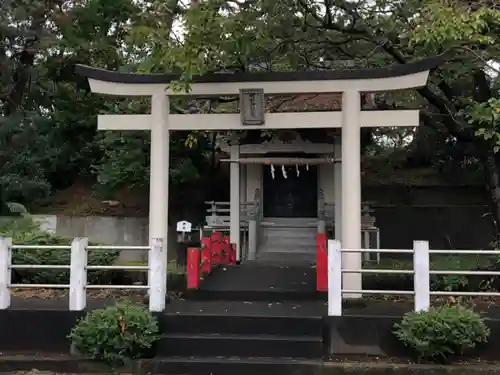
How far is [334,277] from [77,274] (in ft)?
10.4

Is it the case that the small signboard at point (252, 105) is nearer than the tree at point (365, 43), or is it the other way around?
the tree at point (365, 43)

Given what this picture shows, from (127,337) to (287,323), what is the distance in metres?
1.96

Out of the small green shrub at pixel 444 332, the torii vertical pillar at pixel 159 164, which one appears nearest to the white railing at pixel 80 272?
the torii vertical pillar at pixel 159 164

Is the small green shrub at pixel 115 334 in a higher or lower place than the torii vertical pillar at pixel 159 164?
lower

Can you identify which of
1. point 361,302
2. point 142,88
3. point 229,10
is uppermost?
point 229,10

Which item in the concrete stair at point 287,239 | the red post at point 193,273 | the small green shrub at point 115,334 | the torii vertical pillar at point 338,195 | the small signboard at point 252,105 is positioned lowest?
the small green shrub at point 115,334

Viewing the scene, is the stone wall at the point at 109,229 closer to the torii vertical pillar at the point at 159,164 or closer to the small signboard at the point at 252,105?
the torii vertical pillar at the point at 159,164

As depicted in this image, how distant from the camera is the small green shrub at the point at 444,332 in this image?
596cm

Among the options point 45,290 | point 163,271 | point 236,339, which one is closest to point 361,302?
point 236,339

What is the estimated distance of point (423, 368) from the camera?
6.01m

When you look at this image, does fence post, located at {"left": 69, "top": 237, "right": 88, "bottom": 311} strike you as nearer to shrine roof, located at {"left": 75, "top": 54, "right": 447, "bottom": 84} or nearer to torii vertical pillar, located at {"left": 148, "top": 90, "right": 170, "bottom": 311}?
torii vertical pillar, located at {"left": 148, "top": 90, "right": 170, "bottom": 311}

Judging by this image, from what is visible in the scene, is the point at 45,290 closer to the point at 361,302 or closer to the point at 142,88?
the point at 142,88

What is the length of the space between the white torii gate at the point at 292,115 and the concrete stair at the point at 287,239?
15.7ft

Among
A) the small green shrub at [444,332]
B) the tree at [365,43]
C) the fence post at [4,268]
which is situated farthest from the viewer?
the tree at [365,43]
